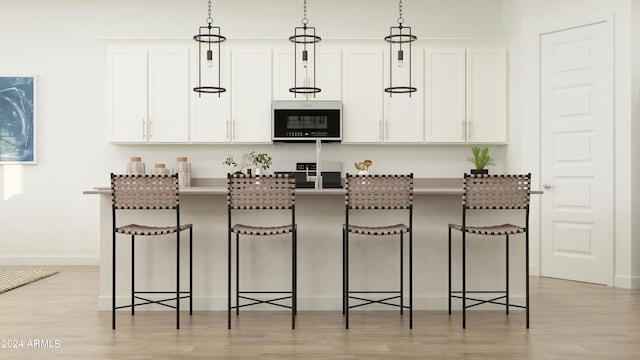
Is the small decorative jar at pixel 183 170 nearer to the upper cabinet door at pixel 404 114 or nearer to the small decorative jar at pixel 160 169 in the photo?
the small decorative jar at pixel 160 169

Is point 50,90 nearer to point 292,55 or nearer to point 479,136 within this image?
point 292,55

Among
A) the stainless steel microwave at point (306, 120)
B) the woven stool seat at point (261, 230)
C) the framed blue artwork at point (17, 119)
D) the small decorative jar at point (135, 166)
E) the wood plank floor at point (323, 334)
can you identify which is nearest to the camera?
the wood plank floor at point (323, 334)

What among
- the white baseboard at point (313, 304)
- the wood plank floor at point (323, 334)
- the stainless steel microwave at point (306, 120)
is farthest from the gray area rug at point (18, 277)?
the stainless steel microwave at point (306, 120)

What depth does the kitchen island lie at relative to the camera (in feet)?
14.9

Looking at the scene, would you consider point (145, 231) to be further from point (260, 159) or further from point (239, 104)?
point (239, 104)

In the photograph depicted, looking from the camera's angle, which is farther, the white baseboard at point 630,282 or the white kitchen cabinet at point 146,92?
the white kitchen cabinet at point 146,92

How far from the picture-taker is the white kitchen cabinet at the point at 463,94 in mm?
6570

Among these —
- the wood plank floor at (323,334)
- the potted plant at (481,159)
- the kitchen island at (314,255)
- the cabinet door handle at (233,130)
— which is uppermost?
the cabinet door handle at (233,130)

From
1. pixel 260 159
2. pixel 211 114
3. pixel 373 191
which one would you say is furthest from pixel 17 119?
pixel 373 191

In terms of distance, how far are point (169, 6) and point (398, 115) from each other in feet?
9.58

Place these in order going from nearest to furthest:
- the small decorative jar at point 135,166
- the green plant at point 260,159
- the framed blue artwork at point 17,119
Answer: the green plant at point 260,159, the small decorative jar at point 135,166, the framed blue artwork at point 17,119

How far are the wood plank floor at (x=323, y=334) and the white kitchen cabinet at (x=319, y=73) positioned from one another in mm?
2845

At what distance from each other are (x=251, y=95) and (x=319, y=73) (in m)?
0.78

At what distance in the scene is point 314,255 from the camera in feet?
15.0
